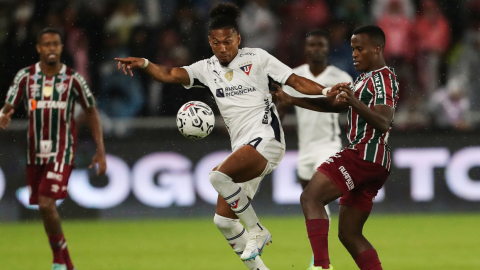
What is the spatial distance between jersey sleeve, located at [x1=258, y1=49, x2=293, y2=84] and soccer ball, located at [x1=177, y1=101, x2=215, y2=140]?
0.61 metres

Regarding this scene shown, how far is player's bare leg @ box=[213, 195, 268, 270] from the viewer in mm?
6039

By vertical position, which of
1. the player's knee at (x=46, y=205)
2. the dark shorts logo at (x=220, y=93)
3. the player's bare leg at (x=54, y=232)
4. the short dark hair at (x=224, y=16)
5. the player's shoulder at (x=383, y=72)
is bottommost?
the player's bare leg at (x=54, y=232)

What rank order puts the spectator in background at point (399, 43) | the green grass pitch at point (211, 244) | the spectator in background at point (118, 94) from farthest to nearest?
the spectator in background at point (399, 43) → the spectator in background at point (118, 94) → the green grass pitch at point (211, 244)

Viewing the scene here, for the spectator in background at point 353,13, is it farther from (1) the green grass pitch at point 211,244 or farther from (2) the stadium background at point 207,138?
(1) the green grass pitch at point 211,244

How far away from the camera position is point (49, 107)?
7301 millimetres

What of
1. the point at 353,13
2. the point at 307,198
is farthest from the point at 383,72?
the point at 353,13

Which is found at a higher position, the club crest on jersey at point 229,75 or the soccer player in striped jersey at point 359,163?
the club crest on jersey at point 229,75

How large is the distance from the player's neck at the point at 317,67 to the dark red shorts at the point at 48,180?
281 cm

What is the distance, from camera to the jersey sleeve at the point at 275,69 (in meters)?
5.98

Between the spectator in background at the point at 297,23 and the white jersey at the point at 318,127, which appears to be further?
the spectator in background at the point at 297,23

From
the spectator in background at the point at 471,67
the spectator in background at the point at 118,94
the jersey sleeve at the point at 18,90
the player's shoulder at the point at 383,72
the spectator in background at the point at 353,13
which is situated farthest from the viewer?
the spectator in background at the point at 353,13

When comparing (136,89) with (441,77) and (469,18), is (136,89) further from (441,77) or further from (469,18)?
(469,18)

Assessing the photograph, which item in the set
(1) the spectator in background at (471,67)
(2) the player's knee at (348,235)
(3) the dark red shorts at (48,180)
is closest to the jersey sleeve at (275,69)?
(2) the player's knee at (348,235)

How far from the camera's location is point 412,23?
1277cm
